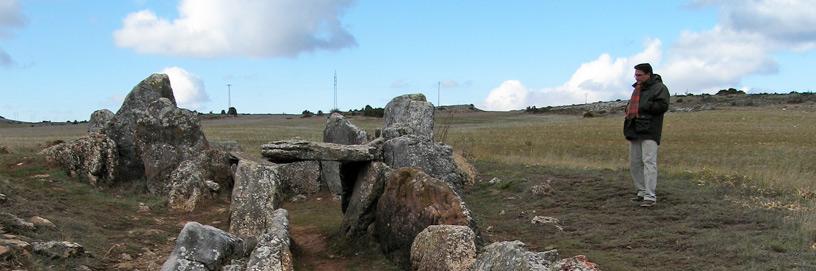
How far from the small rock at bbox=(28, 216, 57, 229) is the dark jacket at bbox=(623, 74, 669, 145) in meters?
9.35

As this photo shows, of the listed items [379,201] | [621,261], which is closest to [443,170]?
[379,201]

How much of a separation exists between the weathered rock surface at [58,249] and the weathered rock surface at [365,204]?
3.90m

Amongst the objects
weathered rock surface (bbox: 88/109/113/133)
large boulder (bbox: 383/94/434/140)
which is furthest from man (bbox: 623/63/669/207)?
weathered rock surface (bbox: 88/109/113/133)

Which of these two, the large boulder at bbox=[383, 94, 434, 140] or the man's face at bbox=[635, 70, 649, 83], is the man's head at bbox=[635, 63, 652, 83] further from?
the large boulder at bbox=[383, 94, 434, 140]

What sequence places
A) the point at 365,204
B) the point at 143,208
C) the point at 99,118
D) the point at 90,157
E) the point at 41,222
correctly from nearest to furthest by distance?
the point at 41,222
the point at 365,204
the point at 143,208
the point at 90,157
the point at 99,118

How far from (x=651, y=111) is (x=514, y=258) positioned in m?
A: 6.48

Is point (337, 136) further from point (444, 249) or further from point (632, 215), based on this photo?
point (444, 249)

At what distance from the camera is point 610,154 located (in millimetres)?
25641

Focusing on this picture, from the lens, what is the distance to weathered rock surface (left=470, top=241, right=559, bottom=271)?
6.54 m

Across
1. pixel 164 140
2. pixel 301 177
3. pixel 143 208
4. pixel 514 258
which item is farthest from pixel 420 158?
pixel 514 258

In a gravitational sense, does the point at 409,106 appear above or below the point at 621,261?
above

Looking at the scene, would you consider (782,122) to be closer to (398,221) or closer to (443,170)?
(443,170)

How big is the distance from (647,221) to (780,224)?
6.18 feet

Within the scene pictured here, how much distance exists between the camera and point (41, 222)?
10414 mm
